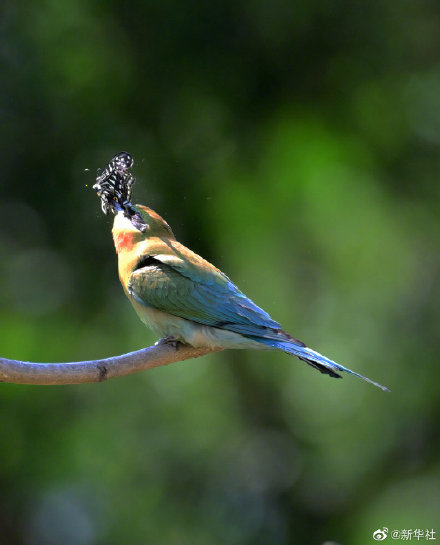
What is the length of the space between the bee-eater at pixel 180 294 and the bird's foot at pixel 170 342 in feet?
0.07

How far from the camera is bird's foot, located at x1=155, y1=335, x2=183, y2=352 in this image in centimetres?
263

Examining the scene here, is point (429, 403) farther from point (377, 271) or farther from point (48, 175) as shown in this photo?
point (48, 175)

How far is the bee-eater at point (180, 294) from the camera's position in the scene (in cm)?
274

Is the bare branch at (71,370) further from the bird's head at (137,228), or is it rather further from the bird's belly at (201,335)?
the bird's head at (137,228)

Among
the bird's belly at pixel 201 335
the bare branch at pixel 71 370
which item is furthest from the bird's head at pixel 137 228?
the bare branch at pixel 71 370

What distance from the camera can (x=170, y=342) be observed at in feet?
8.79

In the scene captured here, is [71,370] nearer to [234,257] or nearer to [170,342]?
[170,342]

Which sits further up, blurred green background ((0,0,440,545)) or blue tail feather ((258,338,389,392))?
blurred green background ((0,0,440,545))

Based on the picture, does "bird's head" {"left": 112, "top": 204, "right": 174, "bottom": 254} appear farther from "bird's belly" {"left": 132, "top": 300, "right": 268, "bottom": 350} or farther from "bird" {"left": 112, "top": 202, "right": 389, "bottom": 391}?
"bird's belly" {"left": 132, "top": 300, "right": 268, "bottom": 350}

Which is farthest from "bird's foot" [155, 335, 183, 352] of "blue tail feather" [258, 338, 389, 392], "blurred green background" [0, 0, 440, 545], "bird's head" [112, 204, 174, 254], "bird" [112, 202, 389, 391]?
"blurred green background" [0, 0, 440, 545]

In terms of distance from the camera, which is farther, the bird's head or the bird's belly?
the bird's head

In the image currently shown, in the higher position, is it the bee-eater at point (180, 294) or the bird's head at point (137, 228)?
the bird's head at point (137, 228)

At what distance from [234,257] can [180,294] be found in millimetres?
1197

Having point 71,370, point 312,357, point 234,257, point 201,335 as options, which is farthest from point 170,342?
point 234,257
